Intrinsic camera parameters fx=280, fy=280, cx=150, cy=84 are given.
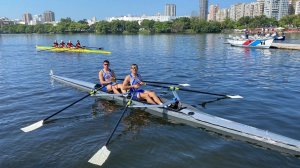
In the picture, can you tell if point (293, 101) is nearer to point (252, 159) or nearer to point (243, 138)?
point (243, 138)

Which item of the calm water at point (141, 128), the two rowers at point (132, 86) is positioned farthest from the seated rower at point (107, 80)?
the calm water at point (141, 128)

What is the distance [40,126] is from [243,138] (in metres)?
6.90

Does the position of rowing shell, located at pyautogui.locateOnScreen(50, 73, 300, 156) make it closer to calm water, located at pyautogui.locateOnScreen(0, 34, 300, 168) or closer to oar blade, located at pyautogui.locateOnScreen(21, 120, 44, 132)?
calm water, located at pyautogui.locateOnScreen(0, 34, 300, 168)

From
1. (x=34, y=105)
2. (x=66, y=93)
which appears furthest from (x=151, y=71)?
(x=34, y=105)

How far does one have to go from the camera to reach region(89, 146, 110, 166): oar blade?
24.2 feet

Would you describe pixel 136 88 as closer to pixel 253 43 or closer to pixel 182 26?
pixel 253 43

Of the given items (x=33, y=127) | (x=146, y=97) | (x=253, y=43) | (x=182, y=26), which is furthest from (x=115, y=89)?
(x=182, y=26)

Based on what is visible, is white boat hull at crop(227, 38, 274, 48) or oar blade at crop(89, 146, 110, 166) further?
white boat hull at crop(227, 38, 274, 48)

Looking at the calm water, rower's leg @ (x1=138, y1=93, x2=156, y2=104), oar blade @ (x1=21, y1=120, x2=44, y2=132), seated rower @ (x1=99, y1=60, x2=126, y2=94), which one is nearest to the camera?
the calm water

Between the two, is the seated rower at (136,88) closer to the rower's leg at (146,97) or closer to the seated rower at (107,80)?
the rower's leg at (146,97)

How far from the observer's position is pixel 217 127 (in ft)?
29.8

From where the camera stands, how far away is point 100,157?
7523 mm

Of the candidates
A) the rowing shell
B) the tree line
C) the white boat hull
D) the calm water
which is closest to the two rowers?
the rowing shell

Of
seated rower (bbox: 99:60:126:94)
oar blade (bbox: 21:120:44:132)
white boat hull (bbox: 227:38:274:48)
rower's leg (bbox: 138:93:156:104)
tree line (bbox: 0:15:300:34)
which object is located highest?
tree line (bbox: 0:15:300:34)
